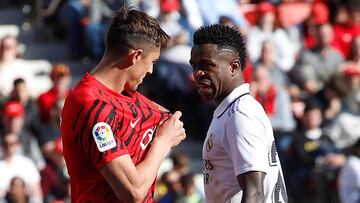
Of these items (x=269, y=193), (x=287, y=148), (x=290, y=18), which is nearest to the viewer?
(x=269, y=193)

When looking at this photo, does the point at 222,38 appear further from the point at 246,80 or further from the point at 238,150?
the point at 246,80

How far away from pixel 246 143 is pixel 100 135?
0.72m

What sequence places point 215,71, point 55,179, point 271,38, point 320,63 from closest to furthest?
point 215,71, point 55,179, point 320,63, point 271,38

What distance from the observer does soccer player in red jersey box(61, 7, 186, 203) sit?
5.50 metres

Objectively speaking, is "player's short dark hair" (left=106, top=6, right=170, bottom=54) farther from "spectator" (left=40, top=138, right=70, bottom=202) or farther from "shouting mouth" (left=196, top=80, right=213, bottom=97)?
"spectator" (left=40, top=138, right=70, bottom=202)

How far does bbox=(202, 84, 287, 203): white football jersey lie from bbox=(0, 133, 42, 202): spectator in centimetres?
545

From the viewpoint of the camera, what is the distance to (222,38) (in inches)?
226

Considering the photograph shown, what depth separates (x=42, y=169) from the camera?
11188 millimetres

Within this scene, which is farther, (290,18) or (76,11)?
(290,18)

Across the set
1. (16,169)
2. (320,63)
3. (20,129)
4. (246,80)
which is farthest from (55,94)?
(320,63)

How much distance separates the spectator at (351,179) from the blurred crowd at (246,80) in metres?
0.01

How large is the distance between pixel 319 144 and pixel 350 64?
2309 mm

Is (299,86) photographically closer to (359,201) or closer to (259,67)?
(259,67)

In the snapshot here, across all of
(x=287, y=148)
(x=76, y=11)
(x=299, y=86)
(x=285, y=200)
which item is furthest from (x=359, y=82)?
(x=285, y=200)
